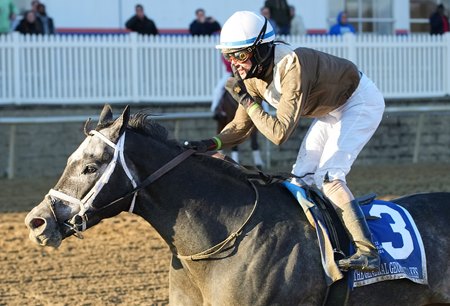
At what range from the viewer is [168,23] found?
63.2ft

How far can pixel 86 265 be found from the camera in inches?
352

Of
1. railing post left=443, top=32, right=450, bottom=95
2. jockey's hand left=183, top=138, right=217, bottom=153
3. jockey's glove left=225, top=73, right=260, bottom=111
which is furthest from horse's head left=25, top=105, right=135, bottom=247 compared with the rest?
railing post left=443, top=32, right=450, bottom=95

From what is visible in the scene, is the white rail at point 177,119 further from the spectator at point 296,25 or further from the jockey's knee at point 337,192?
the jockey's knee at point 337,192

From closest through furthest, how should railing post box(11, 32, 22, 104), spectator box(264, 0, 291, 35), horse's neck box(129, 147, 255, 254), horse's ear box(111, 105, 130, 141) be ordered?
1. horse's ear box(111, 105, 130, 141)
2. horse's neck box(129, 147, 255, 254)
3. railing post box(11, 32, 22, 104)
4. spectator box(264, 0, 291, 35)

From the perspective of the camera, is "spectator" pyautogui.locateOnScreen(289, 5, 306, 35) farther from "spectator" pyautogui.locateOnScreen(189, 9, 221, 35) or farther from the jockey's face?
the jockey's face

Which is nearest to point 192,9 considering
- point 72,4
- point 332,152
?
point 72,4

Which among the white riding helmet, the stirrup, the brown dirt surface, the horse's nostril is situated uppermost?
the white riding helmet

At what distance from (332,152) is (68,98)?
1145cm

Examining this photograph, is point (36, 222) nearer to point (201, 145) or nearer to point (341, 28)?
point (201, 145)

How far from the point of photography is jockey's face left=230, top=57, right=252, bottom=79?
5361 millimetres

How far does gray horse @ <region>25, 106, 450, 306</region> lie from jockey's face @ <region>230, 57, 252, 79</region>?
0.52m

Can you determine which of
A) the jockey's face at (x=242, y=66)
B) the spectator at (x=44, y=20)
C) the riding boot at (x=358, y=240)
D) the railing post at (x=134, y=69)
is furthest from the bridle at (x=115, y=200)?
the spectator at (x=44, y=20)

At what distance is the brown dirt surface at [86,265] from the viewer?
25.4 feet

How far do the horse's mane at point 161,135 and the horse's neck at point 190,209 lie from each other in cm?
12
